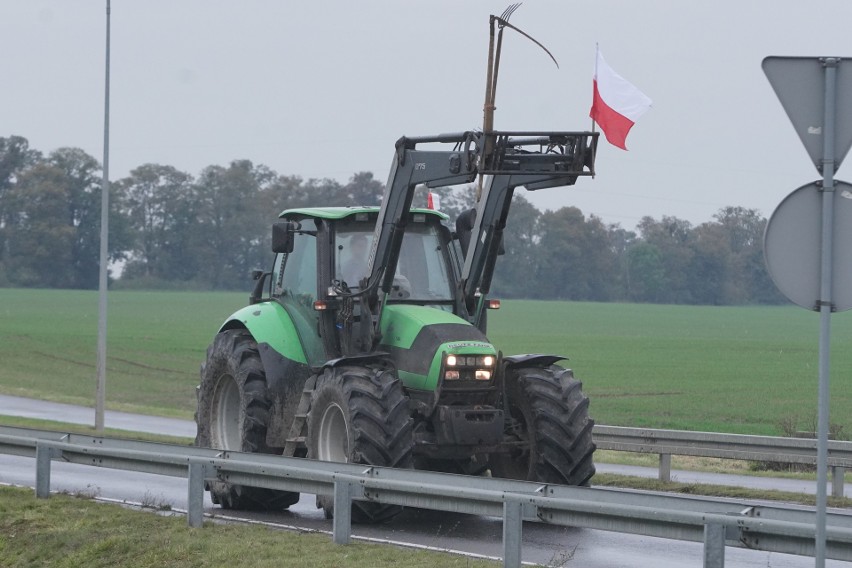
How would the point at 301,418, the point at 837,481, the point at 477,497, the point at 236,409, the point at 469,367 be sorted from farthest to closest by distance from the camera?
the point at 837,481 < the point at 236,409 < the point at 301,418 < the point at 469,367 < the point at 477,497

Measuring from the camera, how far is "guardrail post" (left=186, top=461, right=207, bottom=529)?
37.0 ft

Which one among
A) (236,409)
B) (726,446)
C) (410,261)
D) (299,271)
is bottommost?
(726,446)

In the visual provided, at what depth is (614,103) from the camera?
43.4ft

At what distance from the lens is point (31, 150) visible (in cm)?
12950

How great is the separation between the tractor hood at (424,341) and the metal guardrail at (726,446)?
4.65 meters

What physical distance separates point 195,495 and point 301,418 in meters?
1.60

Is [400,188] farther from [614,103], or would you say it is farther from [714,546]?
[714,546]

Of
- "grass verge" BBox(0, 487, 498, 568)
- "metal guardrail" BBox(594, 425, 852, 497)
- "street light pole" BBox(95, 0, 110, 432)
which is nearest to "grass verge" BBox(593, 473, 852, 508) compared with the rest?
"metal guardrail" BBox(594, 425, 852, 497)

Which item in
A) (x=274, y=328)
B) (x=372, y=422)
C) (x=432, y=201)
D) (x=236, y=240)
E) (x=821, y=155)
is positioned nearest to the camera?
(x=821, y=155)

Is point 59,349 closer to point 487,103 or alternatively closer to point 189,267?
point 487,103

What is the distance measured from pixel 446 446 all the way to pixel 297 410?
151 cm

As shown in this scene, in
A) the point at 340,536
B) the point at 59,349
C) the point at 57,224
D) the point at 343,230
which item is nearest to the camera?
the point at 340,536

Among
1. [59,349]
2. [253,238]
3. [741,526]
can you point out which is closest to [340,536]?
[741,526]

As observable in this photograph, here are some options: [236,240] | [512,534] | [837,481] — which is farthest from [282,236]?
[236,240]
